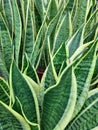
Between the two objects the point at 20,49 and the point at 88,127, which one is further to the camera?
the point at 20,49

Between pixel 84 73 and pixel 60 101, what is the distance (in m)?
0.07

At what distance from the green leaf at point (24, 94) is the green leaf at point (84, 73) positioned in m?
0.09

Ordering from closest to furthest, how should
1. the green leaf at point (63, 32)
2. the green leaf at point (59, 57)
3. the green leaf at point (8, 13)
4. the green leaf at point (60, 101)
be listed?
the green leaf at point (60, 101) < the green leaf at point (59, 57) < the green leaf at point (63, 32) < the green leaf at point (8, 13)

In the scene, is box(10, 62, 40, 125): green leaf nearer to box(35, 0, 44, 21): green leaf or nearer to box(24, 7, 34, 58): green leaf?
box(24, 7, 34, 58): green leaf

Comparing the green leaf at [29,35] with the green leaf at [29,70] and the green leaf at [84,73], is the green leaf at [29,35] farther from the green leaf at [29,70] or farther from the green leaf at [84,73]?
the green leaf at [84,73]

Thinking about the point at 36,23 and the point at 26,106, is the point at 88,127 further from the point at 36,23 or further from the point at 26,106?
the point at 36,23

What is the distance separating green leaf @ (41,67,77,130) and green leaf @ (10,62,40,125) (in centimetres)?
2

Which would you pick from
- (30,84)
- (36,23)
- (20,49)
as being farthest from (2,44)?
(30,84)

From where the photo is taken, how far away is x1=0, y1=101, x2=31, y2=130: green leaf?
571 mm

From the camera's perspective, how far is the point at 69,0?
104 cm

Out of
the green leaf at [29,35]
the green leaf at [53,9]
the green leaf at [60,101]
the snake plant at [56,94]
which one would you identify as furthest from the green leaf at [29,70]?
the green leaf at [53,9]

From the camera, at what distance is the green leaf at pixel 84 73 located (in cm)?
60

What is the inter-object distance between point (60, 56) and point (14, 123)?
0.57 ft

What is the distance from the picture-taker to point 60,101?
23.3 inches
